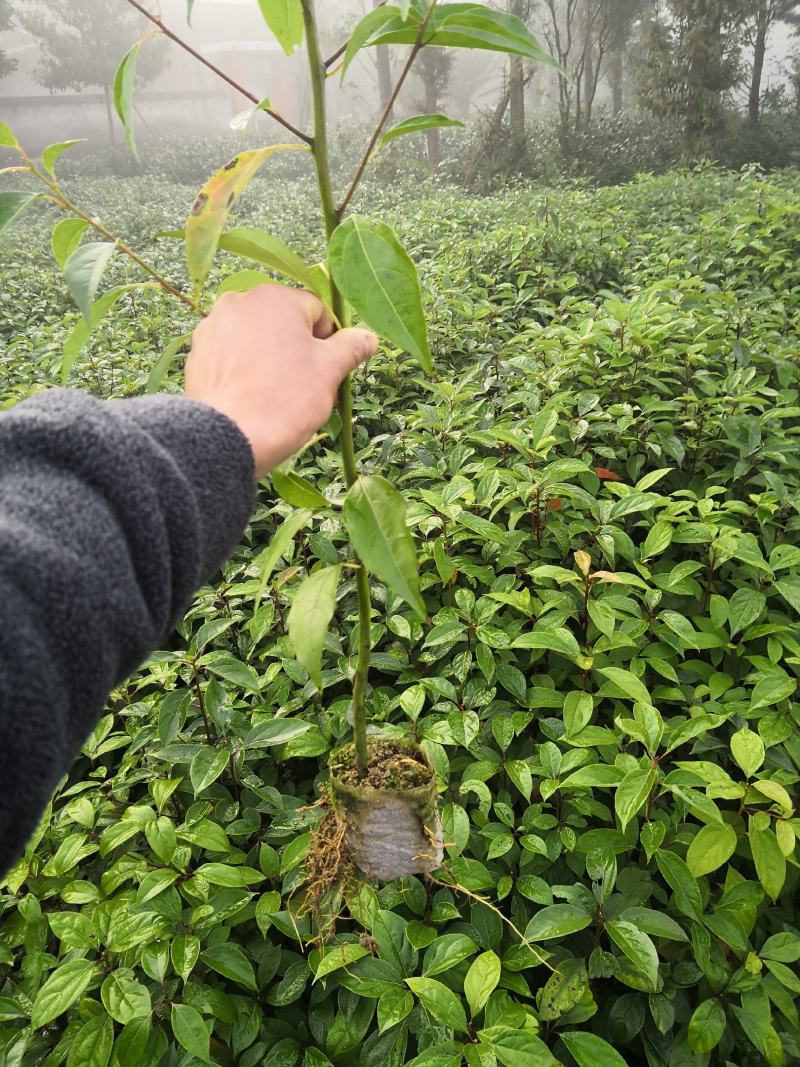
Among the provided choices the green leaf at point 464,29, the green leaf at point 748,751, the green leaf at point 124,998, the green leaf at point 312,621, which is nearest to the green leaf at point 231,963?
the green leaf at point 124,998

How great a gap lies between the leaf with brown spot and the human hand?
88 mm

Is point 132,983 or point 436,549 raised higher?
point 436,549

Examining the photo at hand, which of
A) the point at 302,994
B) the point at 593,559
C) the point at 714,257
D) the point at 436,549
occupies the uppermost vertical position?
the point at 714,257

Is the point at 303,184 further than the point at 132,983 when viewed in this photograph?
Yes

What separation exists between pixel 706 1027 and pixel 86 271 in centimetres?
144

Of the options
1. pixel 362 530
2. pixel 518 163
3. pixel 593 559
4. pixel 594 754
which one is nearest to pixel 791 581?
pixel 593 559

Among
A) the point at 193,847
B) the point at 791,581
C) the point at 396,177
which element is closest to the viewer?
the point at 193,847

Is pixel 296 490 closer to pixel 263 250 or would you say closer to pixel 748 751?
pixel 263 250

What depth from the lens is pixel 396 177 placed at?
42.6 ft

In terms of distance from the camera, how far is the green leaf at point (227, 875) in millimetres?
1168

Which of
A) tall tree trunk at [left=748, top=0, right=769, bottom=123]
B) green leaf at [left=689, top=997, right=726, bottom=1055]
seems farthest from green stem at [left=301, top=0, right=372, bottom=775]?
tall tree trunk at [left=748, top=0, right=769, bottom=123]

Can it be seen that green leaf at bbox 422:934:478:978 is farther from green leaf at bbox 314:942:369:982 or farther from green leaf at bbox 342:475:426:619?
green leaf at bbox 342:475:426:619

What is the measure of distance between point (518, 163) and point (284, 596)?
1248cm

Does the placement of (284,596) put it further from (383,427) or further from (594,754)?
(383,427)
